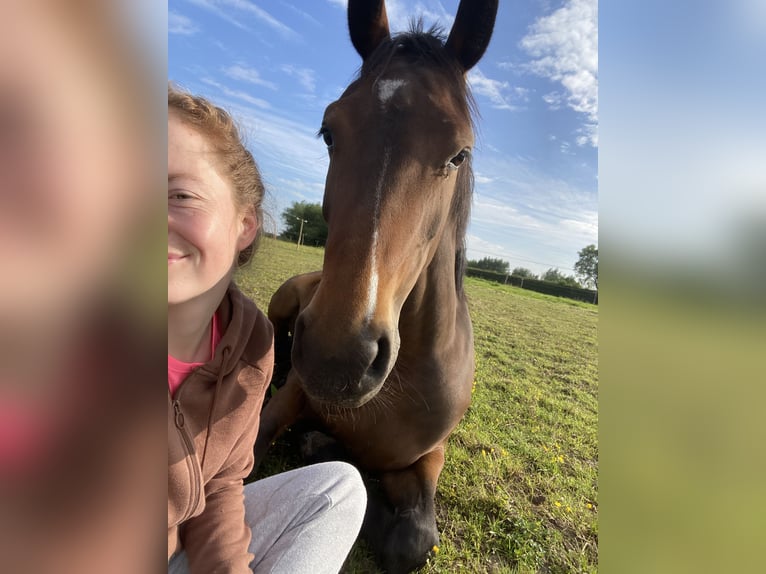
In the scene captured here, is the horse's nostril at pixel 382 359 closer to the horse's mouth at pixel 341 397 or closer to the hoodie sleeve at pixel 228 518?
the horse's mouth at pixel 341 397

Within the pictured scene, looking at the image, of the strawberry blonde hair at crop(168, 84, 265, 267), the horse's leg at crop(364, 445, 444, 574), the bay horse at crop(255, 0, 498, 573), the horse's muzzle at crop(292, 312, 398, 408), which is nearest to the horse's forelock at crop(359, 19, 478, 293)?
the bay horse at crop(255, 0, 498, 573)

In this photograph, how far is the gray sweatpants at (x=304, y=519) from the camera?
5.54 feet

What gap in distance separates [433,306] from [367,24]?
1.47 m

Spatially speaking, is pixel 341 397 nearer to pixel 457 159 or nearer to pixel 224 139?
pixel 224 139

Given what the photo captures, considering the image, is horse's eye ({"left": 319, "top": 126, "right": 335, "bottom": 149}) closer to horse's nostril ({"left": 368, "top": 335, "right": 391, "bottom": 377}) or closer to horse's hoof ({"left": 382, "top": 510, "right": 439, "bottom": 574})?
horse's nostril ({"left": 368, "top": 335, "right": 391, "bottom": 377})

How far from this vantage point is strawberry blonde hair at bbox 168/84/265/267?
1202 mm

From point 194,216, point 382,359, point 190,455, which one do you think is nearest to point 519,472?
point 382,359

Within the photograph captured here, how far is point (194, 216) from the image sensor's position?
0.90 m

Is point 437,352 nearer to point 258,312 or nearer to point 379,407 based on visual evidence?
point 379,407
